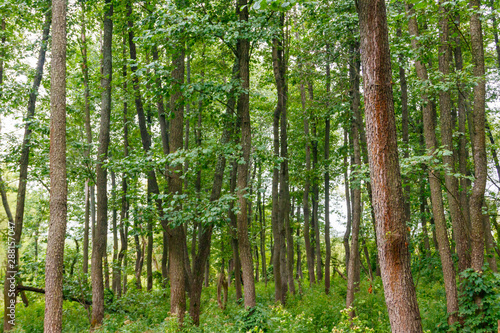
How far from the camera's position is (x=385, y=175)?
171 inches

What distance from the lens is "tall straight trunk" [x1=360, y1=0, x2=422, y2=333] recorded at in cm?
420

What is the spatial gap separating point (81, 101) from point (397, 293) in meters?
15.1

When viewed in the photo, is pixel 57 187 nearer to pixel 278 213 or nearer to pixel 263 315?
pixel 263 315

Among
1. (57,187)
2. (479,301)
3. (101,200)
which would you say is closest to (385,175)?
(57,187)

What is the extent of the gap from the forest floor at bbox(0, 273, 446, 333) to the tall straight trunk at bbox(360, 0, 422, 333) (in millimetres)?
3059

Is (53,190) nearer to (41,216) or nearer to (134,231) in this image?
(134,231)

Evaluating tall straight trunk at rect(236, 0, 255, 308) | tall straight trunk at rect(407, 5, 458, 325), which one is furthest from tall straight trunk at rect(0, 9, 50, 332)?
tall straight trunk at rect(407, 5, 458, 325)

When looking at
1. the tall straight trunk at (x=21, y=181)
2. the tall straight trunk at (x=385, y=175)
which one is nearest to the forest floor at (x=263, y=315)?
the tall straight trunk at (x=21, y=181)

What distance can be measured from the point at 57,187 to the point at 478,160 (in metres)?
9.68

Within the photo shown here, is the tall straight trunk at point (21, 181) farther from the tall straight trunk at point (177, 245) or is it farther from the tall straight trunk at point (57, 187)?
the tall straight trunk at point (177, 245)

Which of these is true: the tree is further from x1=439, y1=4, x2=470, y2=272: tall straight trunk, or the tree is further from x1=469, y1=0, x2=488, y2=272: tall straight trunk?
x1=439, y1=4, x2=470, y2=272: tall straight trunk

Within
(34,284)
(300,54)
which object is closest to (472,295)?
(300,54)

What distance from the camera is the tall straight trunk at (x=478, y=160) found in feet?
29.6

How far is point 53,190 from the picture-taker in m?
7.47
